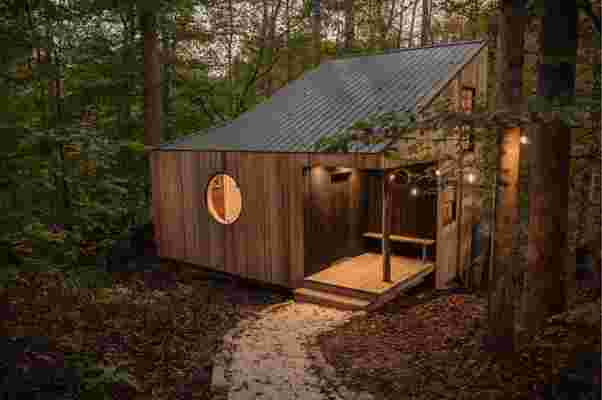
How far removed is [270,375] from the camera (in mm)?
5547

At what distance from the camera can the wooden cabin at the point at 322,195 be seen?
8602mm

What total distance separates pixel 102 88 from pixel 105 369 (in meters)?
9.33

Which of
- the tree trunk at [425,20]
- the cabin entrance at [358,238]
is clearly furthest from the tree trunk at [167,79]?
the tree trunk at [425,20]

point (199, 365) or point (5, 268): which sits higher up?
point (5, 268)

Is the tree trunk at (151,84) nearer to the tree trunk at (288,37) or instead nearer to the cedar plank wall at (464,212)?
the tree trunk at (288,37)

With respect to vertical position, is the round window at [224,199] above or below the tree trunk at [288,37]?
below

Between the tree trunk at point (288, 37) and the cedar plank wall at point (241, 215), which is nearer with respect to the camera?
the cedar plank wall at point (241, 215)

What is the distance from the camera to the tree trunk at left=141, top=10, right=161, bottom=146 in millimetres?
11602

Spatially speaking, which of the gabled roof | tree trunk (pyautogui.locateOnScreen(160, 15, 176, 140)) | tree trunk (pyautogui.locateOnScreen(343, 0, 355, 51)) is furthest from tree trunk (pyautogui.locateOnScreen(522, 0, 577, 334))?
tree trunk (pyautogui.locateOnScreen(343, 0, 355, 51))

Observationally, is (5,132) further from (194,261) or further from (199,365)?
(194,261)

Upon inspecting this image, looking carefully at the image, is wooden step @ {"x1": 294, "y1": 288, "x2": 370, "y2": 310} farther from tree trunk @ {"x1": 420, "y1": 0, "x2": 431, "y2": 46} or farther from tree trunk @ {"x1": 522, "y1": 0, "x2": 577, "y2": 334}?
tree trunk @ {"x1": 420, "y1": 0, "x2": 431, "y2": 46}

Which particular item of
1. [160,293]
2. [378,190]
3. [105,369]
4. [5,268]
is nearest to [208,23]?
[378,190]

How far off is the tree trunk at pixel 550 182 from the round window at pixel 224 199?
5.64 metres

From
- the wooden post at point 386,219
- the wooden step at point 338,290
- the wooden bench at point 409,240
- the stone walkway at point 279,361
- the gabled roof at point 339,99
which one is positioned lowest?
the stone walkway at point 279,361
